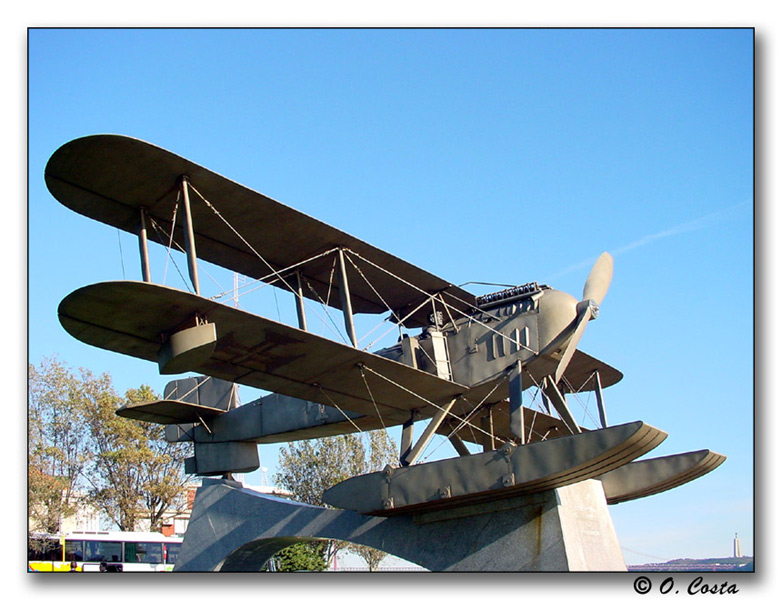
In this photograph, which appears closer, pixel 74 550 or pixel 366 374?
pixel 366 374

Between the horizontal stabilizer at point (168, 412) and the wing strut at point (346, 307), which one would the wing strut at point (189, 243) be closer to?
the wing strut at point (346, 307)

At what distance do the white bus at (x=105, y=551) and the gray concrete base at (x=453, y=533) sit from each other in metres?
8.52

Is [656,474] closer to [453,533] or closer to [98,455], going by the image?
[453,533]

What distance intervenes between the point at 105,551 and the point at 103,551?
0.08m

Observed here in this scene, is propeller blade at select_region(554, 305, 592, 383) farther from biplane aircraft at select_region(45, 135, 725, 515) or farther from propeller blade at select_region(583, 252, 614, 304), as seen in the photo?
propeller blade at select_region(583, 252, 614, 304)

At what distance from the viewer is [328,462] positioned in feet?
117

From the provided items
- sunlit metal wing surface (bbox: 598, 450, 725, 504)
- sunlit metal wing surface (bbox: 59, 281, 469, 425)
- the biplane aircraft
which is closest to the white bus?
the biplane aircraft

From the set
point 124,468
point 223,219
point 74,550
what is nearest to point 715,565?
point 223,219

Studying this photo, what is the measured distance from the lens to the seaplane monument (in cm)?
1178

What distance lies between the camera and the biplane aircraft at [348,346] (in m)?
11.6

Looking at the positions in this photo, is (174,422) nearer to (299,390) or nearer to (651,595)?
(299,390)

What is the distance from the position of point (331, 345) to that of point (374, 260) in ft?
9.29

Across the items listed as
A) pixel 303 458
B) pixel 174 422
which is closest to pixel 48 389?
pixel 303 458

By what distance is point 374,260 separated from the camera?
15203 mm
